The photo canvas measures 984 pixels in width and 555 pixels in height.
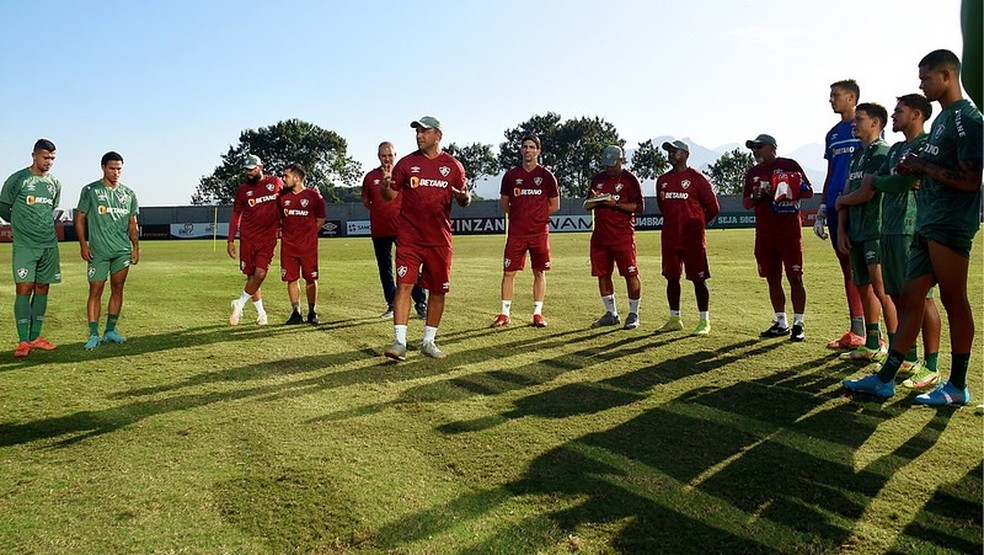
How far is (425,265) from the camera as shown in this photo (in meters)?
6.66

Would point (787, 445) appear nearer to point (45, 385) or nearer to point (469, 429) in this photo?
point (469, 429)

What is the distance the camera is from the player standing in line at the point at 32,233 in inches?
275

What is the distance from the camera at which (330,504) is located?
3.06m

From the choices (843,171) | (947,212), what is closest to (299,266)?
(843,171)

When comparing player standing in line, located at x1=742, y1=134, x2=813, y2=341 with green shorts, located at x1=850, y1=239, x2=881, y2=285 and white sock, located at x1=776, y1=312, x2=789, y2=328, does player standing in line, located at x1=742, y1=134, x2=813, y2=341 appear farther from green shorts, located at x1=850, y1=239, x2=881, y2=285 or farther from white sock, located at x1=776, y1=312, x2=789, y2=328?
green shorts, located at x1=850, y1=239, x2=881, y2=285

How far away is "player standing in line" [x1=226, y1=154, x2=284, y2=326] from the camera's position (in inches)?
349

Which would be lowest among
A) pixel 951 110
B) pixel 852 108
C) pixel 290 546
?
pixel 290 546

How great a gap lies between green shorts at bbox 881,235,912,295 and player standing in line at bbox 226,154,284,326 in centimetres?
703

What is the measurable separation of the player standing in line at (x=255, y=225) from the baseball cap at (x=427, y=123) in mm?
3374

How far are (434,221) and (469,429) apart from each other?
2899 millimetres

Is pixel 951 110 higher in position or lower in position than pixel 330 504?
higher

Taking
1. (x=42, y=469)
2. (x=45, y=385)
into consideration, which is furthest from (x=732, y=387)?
(x=45, y=385)

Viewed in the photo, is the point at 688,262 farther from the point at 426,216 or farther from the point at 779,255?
the point at 426,216

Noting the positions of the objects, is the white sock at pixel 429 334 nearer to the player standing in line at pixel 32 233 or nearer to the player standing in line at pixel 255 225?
the player standing in line at pixel 255 225
